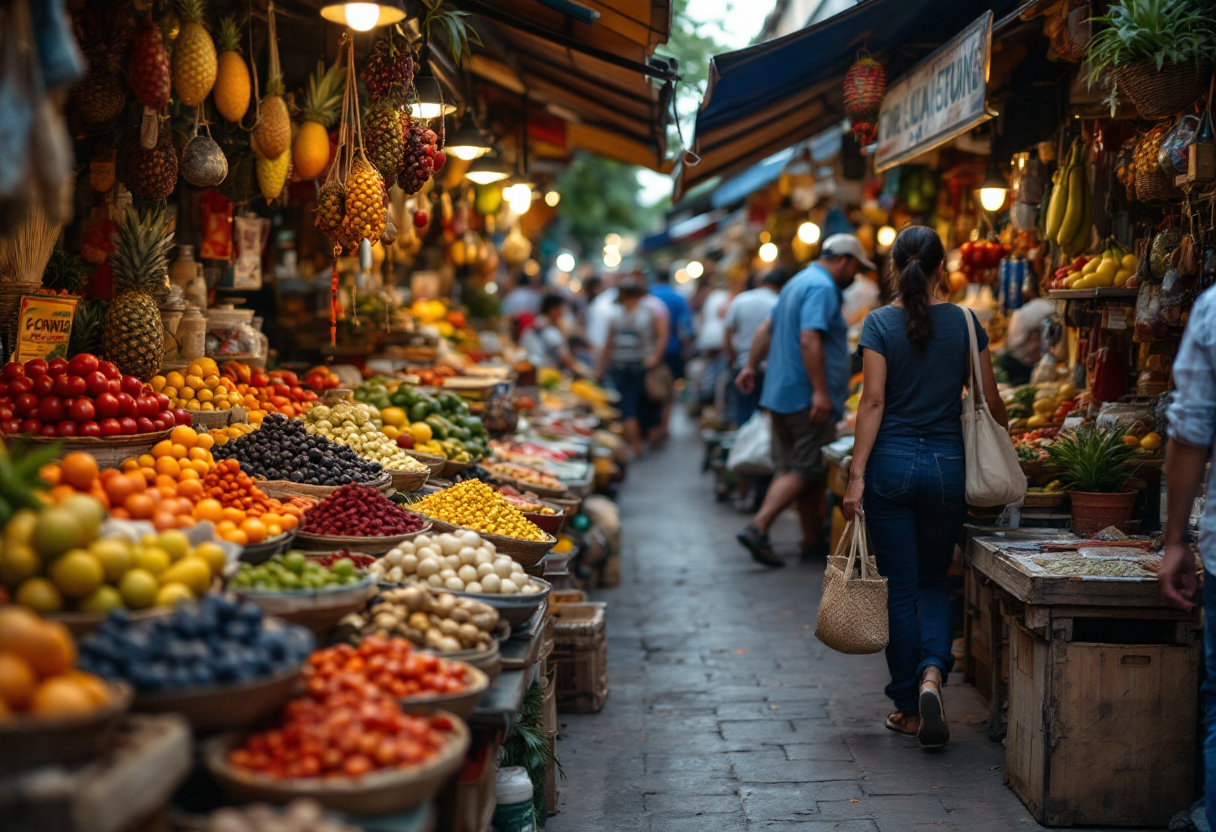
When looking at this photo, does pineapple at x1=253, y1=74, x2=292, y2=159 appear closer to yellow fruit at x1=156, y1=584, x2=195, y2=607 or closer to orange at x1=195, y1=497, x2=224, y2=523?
orange at x1=195, y1=497, x2=224, y2=523

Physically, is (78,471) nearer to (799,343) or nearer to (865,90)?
(865,90)

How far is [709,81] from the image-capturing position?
261 inches

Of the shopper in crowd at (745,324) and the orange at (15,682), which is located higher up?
the shopper in crowd at (745,324)

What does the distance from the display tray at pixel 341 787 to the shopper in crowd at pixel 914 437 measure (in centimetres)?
295

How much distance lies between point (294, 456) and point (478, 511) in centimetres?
81

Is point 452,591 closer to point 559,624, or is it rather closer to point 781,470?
point 559,624

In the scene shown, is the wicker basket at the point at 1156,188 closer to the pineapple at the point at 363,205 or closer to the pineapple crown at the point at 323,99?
the pineapple at the point at 363,205

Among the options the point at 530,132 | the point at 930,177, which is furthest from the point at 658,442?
the point at 930,177

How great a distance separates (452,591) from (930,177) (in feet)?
22.5

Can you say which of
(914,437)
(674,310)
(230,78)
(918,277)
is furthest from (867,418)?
(674,310)

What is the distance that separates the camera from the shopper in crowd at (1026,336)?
788 centimetres

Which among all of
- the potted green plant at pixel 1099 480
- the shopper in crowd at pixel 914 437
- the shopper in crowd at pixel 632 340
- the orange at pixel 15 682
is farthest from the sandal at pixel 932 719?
the shopper in crowd at pixel 632 340

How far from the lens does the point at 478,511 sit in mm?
4965

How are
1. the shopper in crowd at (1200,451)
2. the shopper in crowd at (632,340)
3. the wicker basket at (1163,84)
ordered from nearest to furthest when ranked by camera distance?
the shopper in crowd at (1200,451) → the wicker basket at (1163,84) → the shopper in crowd at (632,340)
